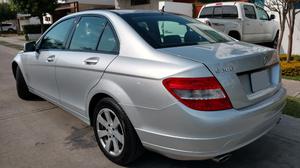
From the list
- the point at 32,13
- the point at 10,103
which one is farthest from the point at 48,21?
the point at 10,103

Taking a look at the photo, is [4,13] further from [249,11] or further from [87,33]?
[87,33]

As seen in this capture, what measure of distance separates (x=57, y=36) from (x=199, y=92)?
2702 millimetres

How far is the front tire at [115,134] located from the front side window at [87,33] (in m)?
0.78

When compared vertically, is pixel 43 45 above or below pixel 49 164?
above

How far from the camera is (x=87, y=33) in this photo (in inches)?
149

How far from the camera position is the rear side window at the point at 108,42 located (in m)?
3.28

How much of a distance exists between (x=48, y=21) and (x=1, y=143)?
109 feet

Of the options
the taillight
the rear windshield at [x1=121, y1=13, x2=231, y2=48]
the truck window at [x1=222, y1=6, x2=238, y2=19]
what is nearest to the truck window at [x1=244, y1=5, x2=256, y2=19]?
the truck window at [x1=222, y1=6, x2=238, y2=19]

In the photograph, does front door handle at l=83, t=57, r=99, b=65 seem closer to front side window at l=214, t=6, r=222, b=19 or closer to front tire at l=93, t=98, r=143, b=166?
front tire at l=93, t=98, r=143, b=166

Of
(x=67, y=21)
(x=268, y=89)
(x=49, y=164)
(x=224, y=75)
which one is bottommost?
(x=49, y=164)

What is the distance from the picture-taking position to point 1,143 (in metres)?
3.92

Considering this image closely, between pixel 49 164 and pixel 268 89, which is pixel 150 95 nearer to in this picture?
pixel 268 89

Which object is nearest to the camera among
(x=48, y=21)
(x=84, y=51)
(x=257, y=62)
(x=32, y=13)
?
(x=257, y=62)

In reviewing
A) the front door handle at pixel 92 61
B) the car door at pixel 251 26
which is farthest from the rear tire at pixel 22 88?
the car door at pixel 251 26
